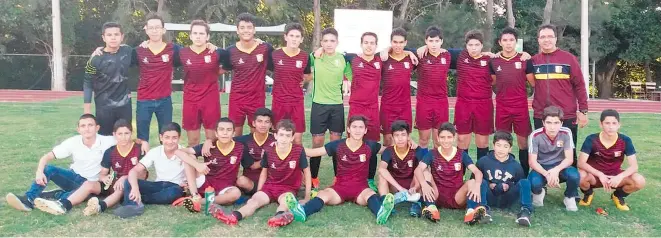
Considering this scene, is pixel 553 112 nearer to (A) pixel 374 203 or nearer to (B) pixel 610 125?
(B) pixel 610 125

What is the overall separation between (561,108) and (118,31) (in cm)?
463

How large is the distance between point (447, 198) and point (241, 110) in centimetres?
237

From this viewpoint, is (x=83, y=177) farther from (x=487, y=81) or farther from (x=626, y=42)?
(x=626, y=42)

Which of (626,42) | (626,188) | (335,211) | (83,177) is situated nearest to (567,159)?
(626,188)

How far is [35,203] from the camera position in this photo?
4371mm

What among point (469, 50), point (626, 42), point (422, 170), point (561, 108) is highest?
point (626, 42)

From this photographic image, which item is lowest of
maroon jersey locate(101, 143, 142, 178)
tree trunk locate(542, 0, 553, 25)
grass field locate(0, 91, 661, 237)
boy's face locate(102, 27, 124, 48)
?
grass field locate(0, 91, 661, 237)

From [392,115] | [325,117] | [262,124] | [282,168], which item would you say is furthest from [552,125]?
[262,124]

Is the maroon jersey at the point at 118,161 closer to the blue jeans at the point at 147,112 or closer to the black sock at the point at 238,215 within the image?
the blue jeans at the point at 147,112

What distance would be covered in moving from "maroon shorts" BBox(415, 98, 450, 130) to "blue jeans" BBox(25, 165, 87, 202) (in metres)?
3.47

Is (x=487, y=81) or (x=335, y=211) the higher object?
(x=487, y=81)

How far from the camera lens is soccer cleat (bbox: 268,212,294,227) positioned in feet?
13.3

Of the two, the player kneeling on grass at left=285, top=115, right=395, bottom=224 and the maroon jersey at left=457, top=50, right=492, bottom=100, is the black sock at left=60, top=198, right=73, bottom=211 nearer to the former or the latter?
the player kneeling on grass at left=285, top=115, right=395, bottom=224

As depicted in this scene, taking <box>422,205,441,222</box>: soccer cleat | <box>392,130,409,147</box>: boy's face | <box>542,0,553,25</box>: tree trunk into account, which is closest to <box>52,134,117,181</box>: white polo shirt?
<box>392,130,409,147</box>: boy's face
